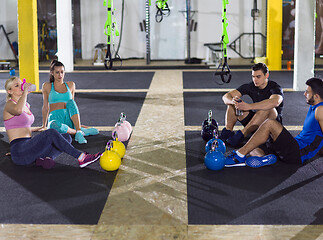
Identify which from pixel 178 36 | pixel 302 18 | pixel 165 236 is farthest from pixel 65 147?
pixel 178 36

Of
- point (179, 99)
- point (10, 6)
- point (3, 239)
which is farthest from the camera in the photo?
point (10, 6)

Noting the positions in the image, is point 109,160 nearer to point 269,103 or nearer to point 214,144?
point 214,144

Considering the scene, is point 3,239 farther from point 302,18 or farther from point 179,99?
point 302,18

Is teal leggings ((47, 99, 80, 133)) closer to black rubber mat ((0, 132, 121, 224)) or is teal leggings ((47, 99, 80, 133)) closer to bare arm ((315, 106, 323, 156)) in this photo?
black rubber mat ((0, 132, 121, 224))

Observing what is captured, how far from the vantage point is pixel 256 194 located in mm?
3961

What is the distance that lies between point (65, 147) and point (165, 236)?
1.69 m

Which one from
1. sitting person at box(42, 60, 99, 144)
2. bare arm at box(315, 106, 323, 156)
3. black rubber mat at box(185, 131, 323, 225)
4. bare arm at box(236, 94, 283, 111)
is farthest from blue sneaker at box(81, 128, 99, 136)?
bare arm at box(315, 106, 323, 156)

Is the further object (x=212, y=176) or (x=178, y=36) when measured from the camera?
(x=178, y=36)

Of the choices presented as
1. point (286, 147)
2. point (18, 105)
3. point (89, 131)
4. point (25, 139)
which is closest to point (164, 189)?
point (286, 147)

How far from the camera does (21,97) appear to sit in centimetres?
444

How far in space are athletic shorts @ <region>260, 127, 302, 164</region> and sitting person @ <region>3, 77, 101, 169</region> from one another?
1.81 meters

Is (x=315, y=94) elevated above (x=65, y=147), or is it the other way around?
(x=315, y=94)

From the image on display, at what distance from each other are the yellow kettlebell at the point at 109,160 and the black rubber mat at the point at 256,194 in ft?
2.31

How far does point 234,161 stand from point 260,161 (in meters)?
0.26
